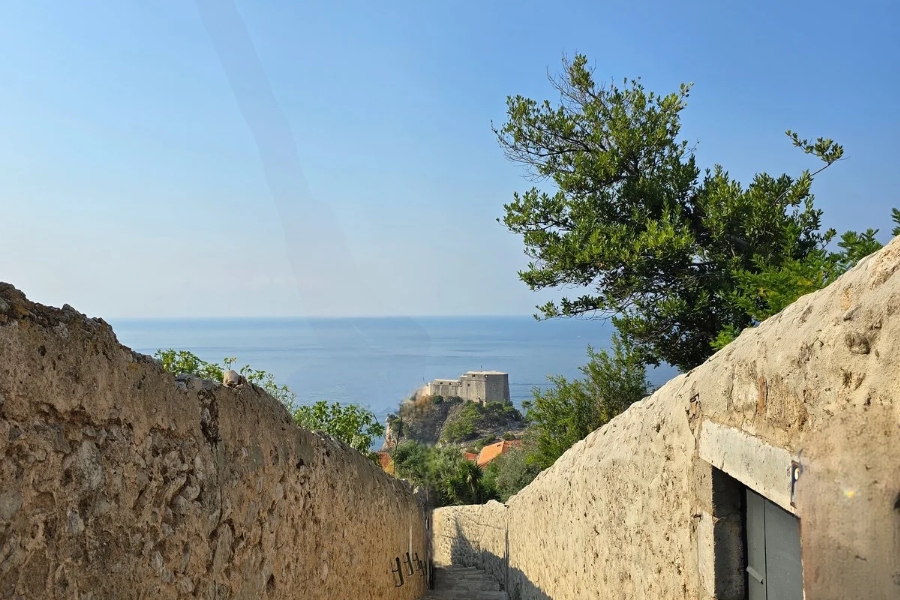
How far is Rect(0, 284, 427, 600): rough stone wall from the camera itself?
5.56 feet

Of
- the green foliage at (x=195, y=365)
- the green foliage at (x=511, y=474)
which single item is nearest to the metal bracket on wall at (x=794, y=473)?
the green foliage at (x=195, y=365)

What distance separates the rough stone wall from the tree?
7.39 m

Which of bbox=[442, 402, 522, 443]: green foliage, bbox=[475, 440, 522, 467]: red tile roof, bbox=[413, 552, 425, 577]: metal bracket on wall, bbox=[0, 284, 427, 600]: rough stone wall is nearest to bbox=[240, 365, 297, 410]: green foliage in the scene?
bbox=[413, 552, 425, 577]: metal bracket on wall

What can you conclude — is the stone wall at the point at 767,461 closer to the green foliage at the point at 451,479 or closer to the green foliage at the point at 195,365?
the green foliage at the point at 195,365

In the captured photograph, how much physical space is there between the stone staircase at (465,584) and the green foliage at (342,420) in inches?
116

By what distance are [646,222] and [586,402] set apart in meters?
5.76

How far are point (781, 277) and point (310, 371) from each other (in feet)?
53.9

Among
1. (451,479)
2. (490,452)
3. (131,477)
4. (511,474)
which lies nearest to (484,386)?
(490,452)

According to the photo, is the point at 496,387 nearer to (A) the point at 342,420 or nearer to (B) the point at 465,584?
A: (A) the point at 342,420

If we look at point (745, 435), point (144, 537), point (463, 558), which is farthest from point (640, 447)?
point (463, 558)

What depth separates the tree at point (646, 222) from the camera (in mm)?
9555

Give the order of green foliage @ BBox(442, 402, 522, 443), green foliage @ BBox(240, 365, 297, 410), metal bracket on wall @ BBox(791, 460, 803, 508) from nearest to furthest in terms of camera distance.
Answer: metal bracket on wall @ BBox(791, 460, 803, 508) < green foliage @ BBox(240, 365, 297, 410) < green foliage @ BBox(442, 402, 522, 443)

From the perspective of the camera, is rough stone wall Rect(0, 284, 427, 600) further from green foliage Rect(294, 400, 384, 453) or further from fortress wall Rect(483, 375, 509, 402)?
fortress wall Rect(483, 375, 509, 402)

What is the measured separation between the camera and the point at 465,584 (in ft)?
37.8
